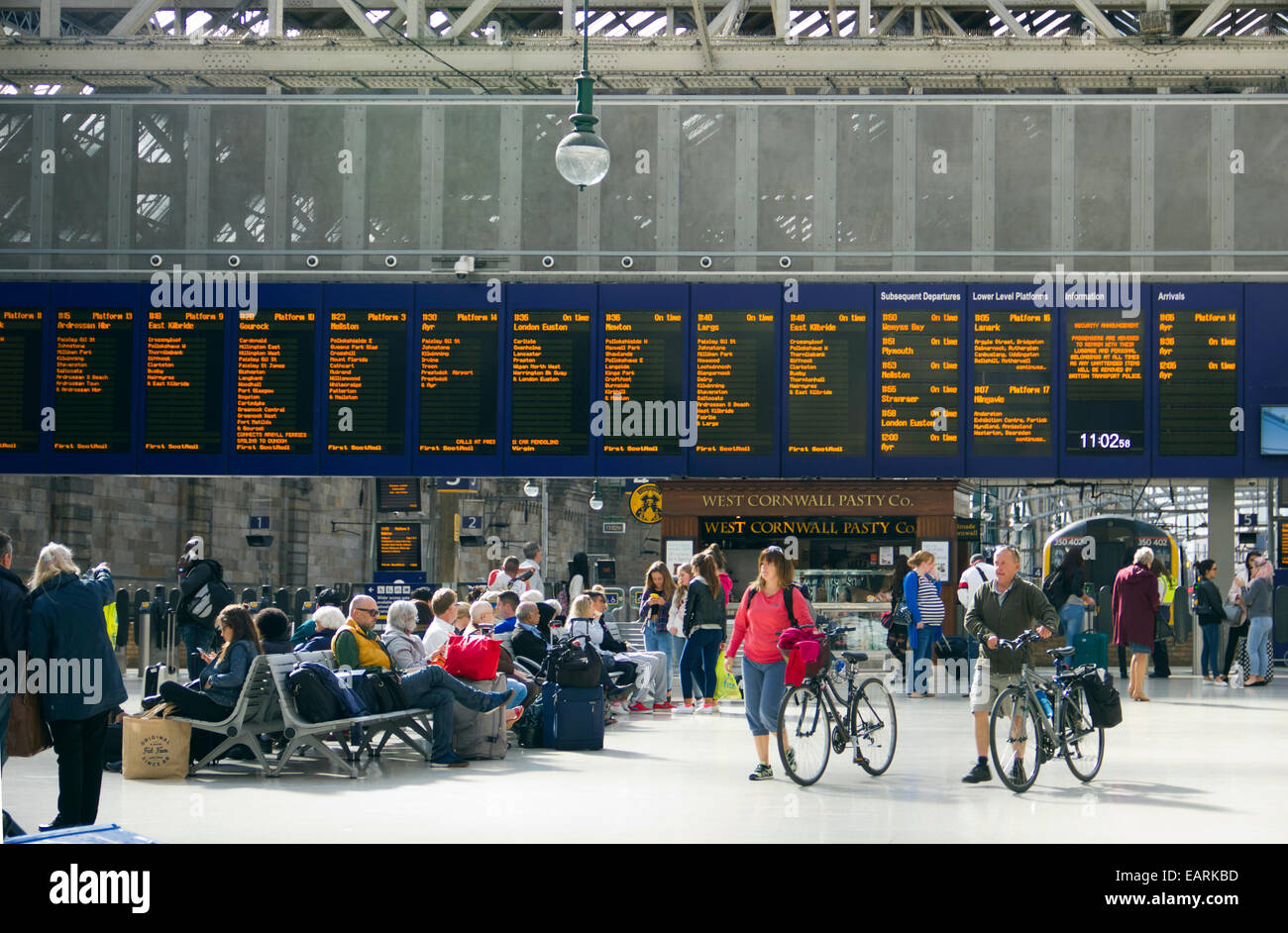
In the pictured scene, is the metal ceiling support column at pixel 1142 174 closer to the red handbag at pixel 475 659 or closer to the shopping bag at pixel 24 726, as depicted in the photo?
the red handbag at pixel 475 659

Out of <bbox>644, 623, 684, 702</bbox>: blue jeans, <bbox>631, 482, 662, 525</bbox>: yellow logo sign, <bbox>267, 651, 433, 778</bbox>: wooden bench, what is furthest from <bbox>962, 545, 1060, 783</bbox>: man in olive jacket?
<bbox>631, 482, 662, 525</bbox>: yellow logo sign

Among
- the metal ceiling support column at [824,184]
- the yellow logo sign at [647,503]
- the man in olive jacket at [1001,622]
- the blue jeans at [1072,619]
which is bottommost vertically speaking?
the blue jeans at [1072,619]

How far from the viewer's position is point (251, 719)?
1159cm

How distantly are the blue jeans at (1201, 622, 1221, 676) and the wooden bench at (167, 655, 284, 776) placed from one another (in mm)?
14716

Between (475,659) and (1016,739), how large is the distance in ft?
14.4

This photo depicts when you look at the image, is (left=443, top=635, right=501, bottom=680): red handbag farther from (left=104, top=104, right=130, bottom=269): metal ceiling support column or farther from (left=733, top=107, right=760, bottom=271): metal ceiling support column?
(left=104, top=104, right=130, bottom=269): metal ceiling support column

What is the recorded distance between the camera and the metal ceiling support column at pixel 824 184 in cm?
2127

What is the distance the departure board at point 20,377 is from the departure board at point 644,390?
24.8 feet

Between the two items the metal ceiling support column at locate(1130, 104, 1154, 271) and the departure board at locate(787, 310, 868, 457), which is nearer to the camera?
the departure board at locate(787, 310, 868, 457)

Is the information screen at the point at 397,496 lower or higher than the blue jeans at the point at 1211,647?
higher

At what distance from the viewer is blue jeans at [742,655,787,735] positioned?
11430 mm

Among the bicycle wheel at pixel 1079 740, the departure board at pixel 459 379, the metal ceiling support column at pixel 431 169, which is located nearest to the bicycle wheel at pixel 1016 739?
the bicycle wheel at pixel 1079 740
